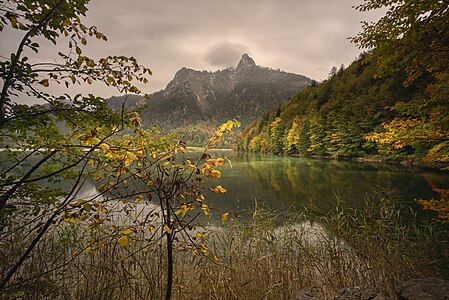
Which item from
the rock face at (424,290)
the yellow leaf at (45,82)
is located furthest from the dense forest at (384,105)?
the yellow leaf at (45,82)

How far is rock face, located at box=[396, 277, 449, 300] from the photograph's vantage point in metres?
3.00

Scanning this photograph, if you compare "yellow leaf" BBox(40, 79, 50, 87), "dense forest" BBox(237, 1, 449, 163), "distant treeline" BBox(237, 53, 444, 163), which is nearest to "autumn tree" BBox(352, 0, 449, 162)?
"dense forest" BBox(237, 1, 449, 163)

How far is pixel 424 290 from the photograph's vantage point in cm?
313

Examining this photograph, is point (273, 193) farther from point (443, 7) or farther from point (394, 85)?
point (394, 85)

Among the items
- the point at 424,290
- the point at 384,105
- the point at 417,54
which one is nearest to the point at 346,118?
the point at 384,105

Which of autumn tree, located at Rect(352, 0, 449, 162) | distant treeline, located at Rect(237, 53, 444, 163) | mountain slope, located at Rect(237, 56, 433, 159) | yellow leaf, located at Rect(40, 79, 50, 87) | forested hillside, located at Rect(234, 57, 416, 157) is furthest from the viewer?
forested hillside, located at Rect(234, 57, 416, 157)

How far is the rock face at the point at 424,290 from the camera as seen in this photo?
3002 millimetres

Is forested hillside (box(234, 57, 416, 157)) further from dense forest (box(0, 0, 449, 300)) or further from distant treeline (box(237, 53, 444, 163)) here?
dense forest (box(0, 0, 449, 300))

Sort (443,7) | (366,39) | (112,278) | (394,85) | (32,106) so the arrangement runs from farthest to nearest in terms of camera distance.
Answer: (394,85) < (366,39) < (443,7) < (112,278) < (32,106)

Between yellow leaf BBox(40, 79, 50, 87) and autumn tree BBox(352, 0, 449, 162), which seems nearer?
yellow leaf BBox(40, 79, 50, 87)

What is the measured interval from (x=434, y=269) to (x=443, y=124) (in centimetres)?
249

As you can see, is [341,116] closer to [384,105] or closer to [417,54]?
[384,105]

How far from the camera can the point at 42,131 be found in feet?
7.41

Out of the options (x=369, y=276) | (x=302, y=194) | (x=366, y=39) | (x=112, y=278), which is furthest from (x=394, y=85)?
(x=112, y=278)
